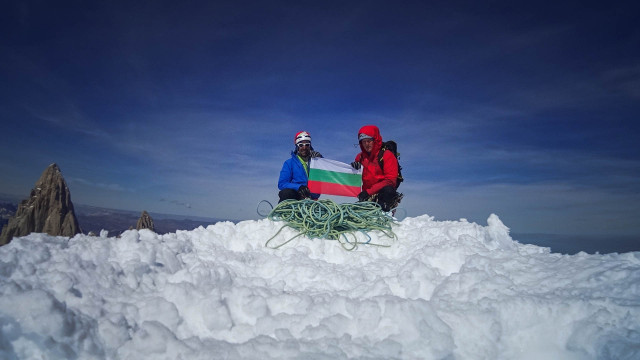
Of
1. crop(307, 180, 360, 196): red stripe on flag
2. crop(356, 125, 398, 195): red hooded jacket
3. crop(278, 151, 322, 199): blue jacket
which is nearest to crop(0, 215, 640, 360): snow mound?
crop(356, 125, 398, 195): red hooded jacket

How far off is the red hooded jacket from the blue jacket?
4.47ft

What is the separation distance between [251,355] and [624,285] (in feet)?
9.14

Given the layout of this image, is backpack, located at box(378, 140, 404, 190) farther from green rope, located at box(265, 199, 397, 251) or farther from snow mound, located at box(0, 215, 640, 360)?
snow mound, located at box(0, 215, 640, 360)

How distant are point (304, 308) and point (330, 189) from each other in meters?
5.46

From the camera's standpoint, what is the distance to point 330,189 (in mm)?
7824

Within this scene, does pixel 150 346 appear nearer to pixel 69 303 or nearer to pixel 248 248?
pixel 69 303

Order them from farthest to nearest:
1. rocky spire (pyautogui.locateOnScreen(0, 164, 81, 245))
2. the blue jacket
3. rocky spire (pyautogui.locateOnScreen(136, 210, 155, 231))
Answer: rocky spire (pyautogui.locateOnScreen(0, 164, 81, 245))
rocky spire (pyautogui.locateOnScreen(136, 210, 155, 231))
the blue jacket

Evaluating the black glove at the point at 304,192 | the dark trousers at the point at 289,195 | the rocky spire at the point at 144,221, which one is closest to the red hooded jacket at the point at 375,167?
the black glove at the point at 304,192

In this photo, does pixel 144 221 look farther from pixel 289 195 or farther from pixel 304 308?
pixel 304 308

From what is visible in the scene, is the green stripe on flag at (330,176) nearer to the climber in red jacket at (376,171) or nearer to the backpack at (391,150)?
the climber in red jacket at (376,171)

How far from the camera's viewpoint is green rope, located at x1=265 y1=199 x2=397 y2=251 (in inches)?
186

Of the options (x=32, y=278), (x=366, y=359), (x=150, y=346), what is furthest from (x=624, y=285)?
(x=32, y=278)

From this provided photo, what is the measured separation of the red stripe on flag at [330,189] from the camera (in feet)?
25.4

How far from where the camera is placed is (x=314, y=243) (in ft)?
14.7
